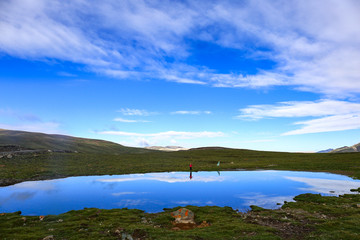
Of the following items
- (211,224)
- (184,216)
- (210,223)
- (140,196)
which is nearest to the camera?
(211,224)

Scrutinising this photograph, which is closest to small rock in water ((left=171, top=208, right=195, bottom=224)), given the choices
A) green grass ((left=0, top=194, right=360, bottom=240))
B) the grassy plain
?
green grass ((left=0, top=194, right=360, bottom=240))

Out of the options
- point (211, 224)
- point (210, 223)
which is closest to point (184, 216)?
point (210, 223)

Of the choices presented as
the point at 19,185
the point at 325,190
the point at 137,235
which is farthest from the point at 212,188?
the point at 19,185

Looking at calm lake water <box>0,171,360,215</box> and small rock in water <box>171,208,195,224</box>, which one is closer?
small rock in water <box>171,208,195,224</box>

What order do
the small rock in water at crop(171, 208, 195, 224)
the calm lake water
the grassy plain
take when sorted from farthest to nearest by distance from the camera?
the calm lake water, the small rock in water at crop(171, 208, 195, 224), the grassy plain

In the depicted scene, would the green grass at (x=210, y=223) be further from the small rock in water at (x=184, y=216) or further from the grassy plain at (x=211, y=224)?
the small rock in water at (x=184, y=216)

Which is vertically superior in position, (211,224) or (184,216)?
(184,216)

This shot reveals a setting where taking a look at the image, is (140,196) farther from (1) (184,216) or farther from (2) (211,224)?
(2) (211,224)

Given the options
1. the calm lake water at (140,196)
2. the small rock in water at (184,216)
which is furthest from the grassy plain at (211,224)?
the calm lake water at (140,196)

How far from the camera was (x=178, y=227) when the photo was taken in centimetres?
2073

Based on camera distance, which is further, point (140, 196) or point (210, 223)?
point (140, 196)

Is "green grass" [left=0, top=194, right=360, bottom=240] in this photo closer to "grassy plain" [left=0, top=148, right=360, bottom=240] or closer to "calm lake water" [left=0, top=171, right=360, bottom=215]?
"grassy plain" [left=0, top=148, right=360, bottom=240]

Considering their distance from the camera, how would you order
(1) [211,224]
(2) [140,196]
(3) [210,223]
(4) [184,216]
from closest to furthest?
(1) [211,224] → (3) [210,223] → (4) [184,216] → (2) [140,196]

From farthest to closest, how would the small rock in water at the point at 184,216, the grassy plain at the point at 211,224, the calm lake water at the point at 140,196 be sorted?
the calm lake water at the point at 140,196 → the small rock in water at the point at 184,216 → the grassy plain at the point at 211,224
